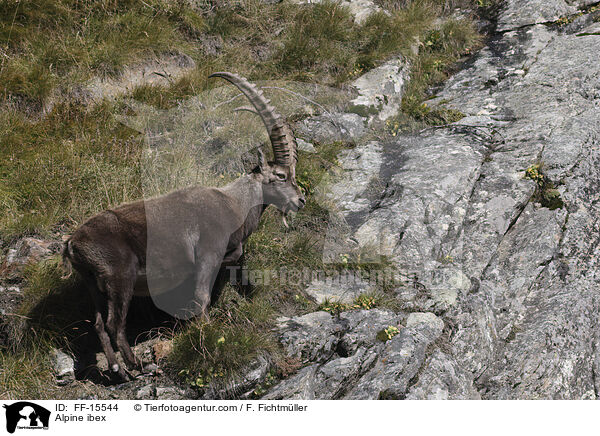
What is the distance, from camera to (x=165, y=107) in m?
9.93

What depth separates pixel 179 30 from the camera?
38.8ft

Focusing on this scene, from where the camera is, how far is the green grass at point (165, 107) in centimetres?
630

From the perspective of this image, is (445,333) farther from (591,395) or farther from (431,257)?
(591,395)

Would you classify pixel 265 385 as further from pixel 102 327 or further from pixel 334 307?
pixel 102 327

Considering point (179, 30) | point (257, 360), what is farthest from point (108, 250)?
point (179, 30)

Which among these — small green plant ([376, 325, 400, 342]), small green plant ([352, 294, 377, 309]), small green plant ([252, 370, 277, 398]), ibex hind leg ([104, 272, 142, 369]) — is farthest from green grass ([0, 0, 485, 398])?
small green plant ([376, 325, 400, 342])

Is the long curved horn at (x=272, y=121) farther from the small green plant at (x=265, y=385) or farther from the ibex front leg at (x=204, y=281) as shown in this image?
the small green plant at (x=265, y=385)

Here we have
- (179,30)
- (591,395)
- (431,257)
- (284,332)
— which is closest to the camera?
(284,332)

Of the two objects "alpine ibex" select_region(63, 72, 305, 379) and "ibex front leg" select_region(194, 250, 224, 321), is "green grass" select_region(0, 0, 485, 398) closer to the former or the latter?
"ibex front leg" select_region(194, 250, 224, 321)

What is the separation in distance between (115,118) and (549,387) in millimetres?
7883

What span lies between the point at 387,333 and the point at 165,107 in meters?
5.93

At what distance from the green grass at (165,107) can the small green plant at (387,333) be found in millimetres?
694
